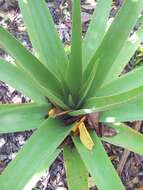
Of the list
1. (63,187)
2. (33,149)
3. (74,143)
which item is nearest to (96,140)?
(74,143)

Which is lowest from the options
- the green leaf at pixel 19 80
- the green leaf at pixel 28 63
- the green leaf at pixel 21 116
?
the green leaf at pixel 21 116

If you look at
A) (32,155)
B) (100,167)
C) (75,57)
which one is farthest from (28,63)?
(100,167)

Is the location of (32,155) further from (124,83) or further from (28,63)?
(124,83)

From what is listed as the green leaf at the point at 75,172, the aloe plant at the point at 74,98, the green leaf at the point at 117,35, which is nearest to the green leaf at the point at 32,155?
the aloe plant at the point at 74,98

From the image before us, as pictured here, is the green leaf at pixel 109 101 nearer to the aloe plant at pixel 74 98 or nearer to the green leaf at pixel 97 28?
the aloe plant at pixel 74 98

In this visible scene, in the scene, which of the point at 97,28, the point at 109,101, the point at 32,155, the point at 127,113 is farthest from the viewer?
the point at 97,28

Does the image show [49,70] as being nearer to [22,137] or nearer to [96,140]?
[96,140]

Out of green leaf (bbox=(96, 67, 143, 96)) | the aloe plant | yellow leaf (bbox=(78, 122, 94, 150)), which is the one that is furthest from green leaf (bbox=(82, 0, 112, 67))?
yellow leaf (bbox=(78, 122, 94, 150))
